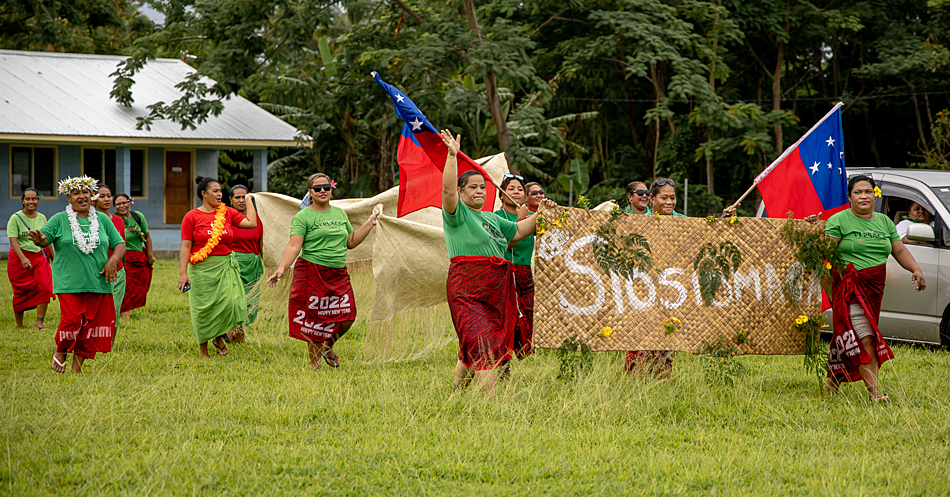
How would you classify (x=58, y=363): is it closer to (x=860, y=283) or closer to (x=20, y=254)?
(x=20, y=254)

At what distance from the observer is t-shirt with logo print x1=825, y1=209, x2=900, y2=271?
6406 millimetres

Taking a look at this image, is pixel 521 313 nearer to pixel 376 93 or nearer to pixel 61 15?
pixel 376 93

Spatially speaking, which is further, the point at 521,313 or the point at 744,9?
the point at 744,9

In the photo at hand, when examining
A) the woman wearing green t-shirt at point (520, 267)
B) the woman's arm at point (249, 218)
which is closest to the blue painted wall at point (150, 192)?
the woman's arm at point (249, 218)

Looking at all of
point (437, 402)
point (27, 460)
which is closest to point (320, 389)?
point (437, 402)

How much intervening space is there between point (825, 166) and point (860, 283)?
48.9 inches

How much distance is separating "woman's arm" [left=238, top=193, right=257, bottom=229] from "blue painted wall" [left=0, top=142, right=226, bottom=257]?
12.8 metres

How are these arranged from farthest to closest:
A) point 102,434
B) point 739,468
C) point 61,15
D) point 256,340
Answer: point 61,15 → point 256,340 → point 102,434 → point 739,468

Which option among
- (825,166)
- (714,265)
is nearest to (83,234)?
(714,265)

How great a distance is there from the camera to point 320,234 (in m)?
7.79

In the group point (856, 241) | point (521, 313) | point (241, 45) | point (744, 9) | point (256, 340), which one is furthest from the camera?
point (744, 9)

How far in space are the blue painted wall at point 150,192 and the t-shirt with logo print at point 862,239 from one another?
18.0 m

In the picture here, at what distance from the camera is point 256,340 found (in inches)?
367

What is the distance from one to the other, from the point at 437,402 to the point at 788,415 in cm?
235
